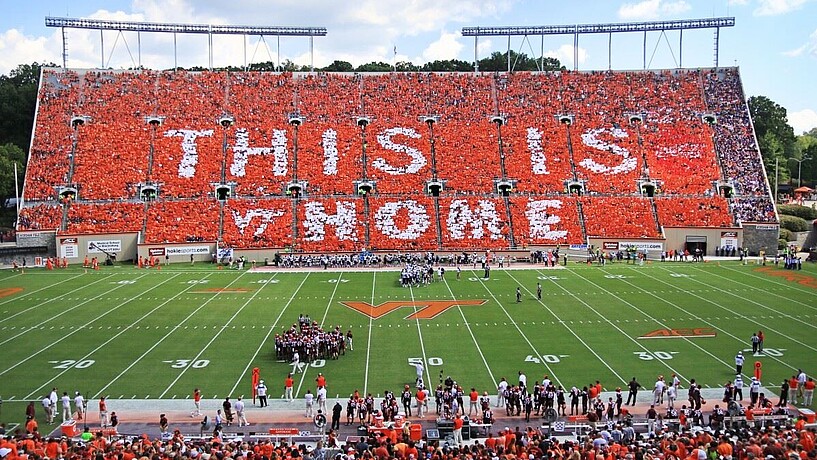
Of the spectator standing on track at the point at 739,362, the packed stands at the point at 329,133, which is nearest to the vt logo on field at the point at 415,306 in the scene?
the spectator standing on track at the point at 739,362

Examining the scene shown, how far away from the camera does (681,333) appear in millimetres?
26125

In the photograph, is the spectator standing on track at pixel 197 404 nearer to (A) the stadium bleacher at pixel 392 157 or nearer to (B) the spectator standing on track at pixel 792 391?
(B) the spectator standing on track at pixel 792 391

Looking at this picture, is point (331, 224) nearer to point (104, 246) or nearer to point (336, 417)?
point (104, 246)

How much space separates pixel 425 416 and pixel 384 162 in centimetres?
3603

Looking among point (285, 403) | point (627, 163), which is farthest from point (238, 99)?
point (285, 403)

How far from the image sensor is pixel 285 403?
1959cm

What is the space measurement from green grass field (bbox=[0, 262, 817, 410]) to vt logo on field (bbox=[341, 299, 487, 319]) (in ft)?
1.41

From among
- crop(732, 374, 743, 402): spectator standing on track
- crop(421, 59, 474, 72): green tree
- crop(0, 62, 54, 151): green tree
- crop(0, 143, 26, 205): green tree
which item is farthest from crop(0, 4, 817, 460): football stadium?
crop(421, 59, 474, 72): green tree

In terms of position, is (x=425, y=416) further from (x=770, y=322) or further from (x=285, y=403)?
(x=770, y=322)

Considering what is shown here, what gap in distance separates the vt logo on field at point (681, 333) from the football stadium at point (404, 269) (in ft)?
0.47

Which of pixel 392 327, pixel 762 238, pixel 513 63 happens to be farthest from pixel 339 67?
pixel 392 327

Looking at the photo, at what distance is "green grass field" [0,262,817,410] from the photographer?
2158cm

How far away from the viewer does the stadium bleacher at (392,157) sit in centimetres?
4716

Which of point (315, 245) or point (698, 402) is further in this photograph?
point (315, 245)
